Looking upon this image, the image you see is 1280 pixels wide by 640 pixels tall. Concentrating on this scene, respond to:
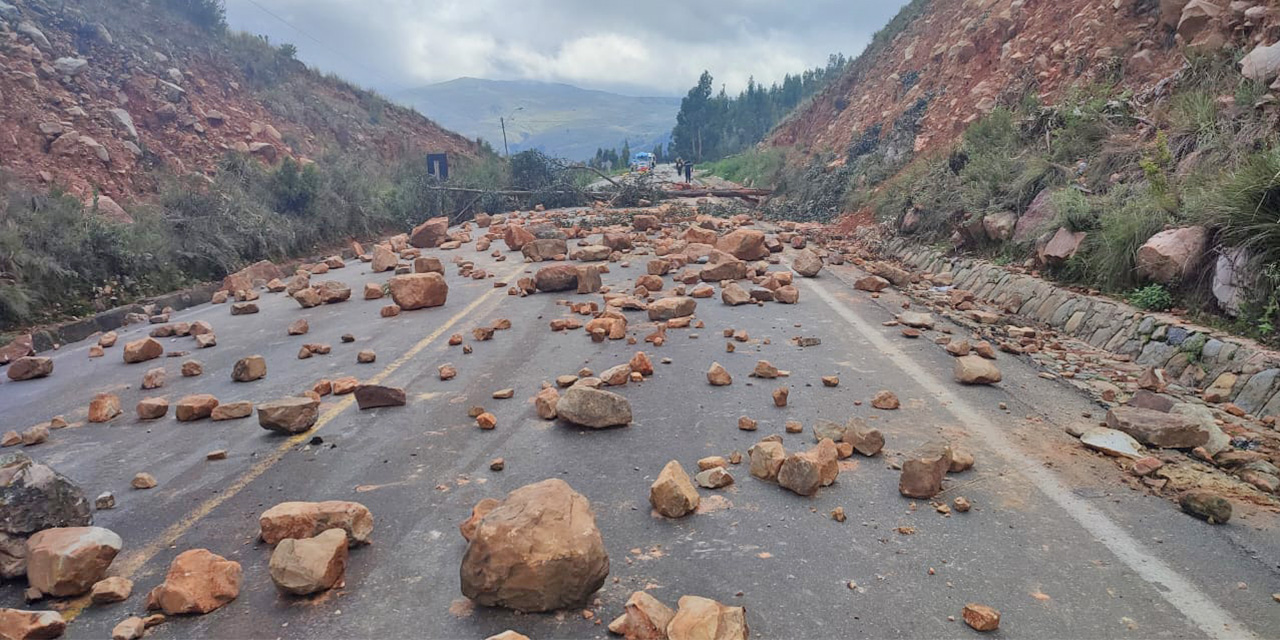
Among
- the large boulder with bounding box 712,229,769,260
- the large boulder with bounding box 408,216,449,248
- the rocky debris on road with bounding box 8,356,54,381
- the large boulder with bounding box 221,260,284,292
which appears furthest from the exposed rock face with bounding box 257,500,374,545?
the large boulder with bounding box 408,216,449,248

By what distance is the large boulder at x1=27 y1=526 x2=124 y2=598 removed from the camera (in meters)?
3.12

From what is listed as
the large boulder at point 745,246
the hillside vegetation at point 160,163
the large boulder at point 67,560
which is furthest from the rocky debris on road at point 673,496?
the hillside vegetation at point 160,163

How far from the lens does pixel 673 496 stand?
3.63 meters

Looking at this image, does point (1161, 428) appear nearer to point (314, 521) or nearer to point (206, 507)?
point (314, 521)

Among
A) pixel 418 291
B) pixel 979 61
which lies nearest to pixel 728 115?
pixel 979 61

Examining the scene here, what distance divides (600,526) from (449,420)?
2003 millimetres

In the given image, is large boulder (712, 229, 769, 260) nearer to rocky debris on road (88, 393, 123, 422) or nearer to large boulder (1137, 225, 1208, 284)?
large boulder (1137, 225, 1208, 284)

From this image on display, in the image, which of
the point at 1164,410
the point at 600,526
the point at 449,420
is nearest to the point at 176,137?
the point at 449,420

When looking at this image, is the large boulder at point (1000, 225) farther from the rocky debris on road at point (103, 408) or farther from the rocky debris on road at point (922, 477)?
the rocky debris on road at point (103, 408)

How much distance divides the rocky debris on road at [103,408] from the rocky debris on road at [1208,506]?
7.06 meters

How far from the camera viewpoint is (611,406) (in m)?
4.93

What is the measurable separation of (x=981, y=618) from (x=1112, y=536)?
1137 millimetres

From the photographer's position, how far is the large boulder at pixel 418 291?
9.27 metres

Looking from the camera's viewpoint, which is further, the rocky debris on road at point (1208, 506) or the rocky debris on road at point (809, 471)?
the rocky debris on road at point (809, 471)
